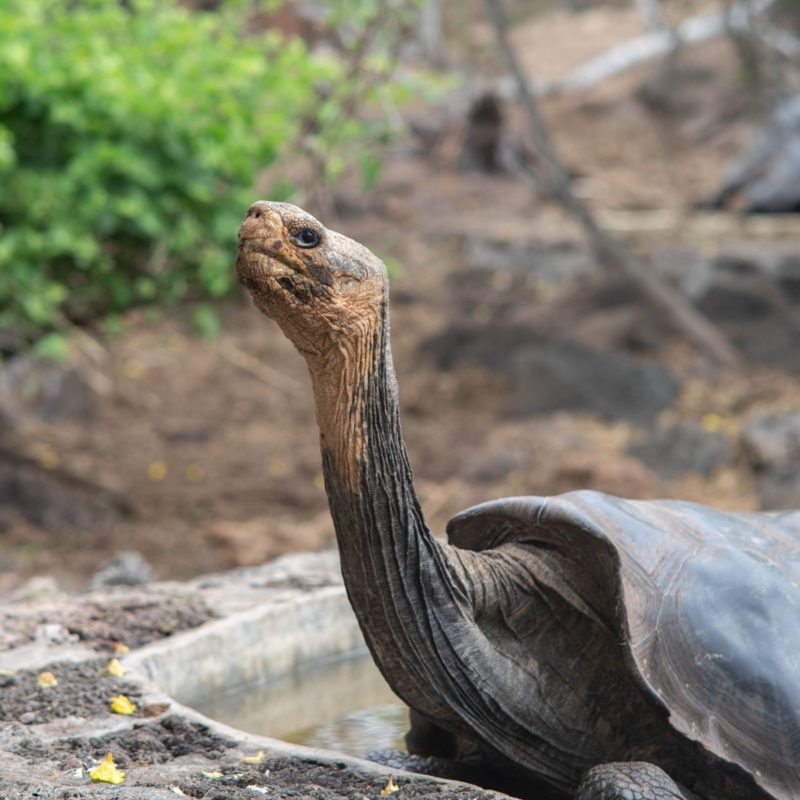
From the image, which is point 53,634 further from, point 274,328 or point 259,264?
point 274,328

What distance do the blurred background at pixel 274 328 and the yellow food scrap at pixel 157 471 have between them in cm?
2

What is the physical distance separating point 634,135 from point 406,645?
14937 mm

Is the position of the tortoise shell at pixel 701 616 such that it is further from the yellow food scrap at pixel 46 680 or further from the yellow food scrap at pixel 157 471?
the yellow food scrap at pixel 157 471

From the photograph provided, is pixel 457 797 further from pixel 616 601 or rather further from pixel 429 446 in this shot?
pixel 429 446

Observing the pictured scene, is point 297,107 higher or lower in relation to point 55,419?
higher

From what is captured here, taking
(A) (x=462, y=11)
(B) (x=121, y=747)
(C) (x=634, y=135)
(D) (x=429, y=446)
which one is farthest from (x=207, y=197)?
(A) (x=462, y=11)

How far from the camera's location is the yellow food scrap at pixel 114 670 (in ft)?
10.2

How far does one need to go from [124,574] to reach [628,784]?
259 centimetres

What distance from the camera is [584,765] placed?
2699 millimetres

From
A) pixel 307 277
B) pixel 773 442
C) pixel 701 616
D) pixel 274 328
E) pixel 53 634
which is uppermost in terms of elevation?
pixel 307 277

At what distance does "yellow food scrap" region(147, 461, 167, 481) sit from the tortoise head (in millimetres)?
5017

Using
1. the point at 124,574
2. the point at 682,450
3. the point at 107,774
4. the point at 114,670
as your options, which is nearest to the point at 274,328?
the point at 682,450

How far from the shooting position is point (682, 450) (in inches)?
291

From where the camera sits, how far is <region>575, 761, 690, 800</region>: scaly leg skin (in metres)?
2.38
